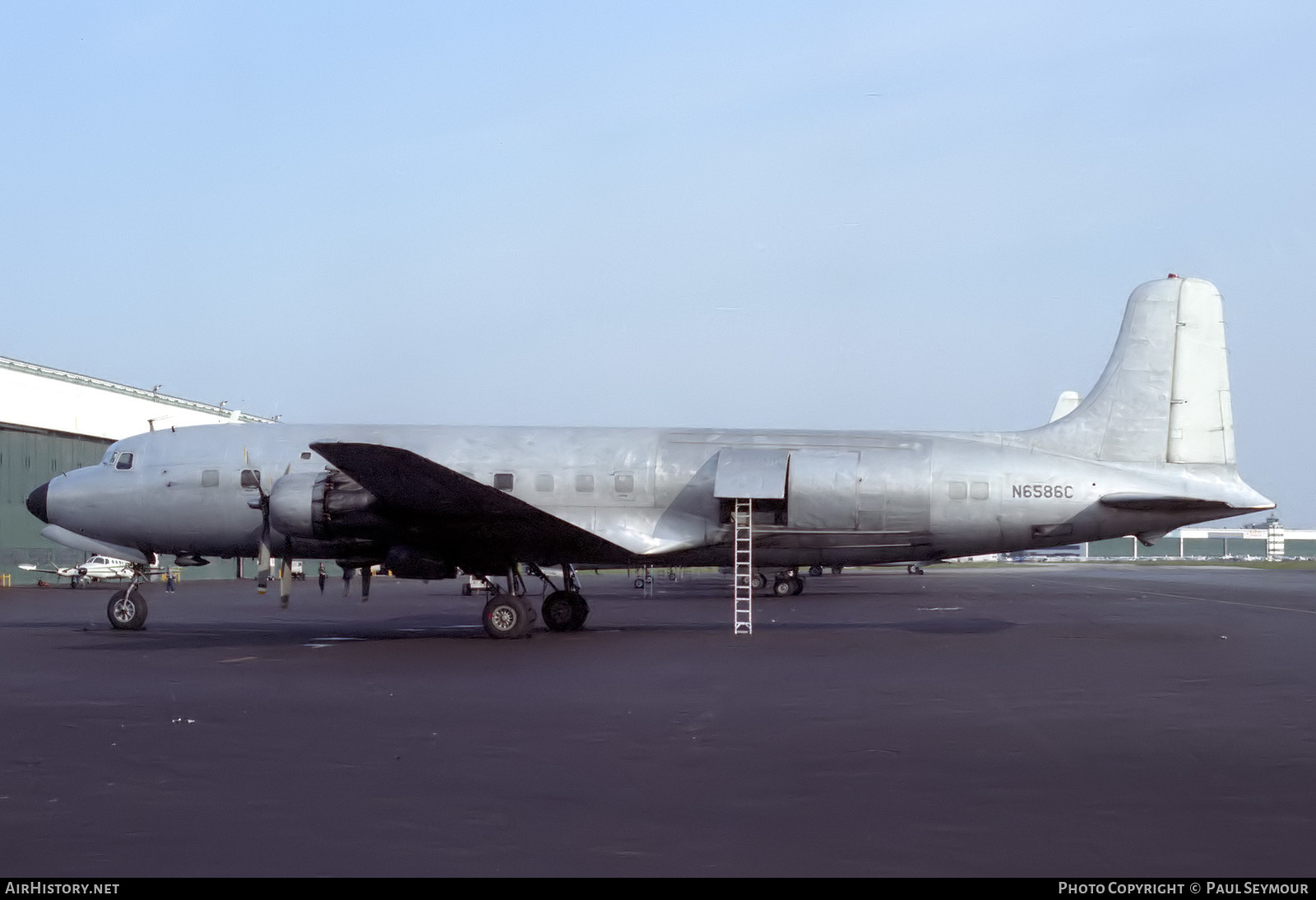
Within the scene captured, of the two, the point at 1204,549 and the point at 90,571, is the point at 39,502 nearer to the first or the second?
the point at 90,571

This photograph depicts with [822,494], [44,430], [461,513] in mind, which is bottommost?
[461,513]

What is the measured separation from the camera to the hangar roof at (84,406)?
58438 mm

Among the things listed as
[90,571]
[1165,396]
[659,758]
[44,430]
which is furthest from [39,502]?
[44,430]

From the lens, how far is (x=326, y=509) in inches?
872

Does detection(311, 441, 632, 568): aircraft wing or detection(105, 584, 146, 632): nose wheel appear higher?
detection(311, 441, 632, 568): aircraft wing

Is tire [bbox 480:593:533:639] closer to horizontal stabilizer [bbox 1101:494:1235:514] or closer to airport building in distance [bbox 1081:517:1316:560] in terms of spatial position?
horizontal stabilizer [bbox 1101:494:1235:514]

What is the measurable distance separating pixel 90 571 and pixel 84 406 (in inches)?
363

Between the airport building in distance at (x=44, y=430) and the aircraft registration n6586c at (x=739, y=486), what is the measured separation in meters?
34.3

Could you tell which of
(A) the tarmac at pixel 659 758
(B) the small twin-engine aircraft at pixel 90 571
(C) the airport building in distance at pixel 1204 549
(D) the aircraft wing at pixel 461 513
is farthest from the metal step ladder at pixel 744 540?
(C) the airport building in distance at pixel 1204 549

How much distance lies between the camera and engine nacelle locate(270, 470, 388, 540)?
871 inches

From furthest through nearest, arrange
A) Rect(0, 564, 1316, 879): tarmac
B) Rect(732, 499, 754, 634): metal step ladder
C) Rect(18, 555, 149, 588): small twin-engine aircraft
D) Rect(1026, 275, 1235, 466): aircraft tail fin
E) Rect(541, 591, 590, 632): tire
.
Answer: Rect(18, 555, 149, 588): small twin-engine aircraft
Rect(541, 591, 590, 632): tire
Rect(1026, 275, 1235, 466): aircraft tail fin
Rect(732, 499, 754, 634): metal step ladder
Rect(0, 564, 1316, 879): tarmac

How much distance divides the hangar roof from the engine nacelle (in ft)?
113

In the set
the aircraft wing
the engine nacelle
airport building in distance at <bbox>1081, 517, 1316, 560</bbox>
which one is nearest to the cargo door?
the aircraft wing
